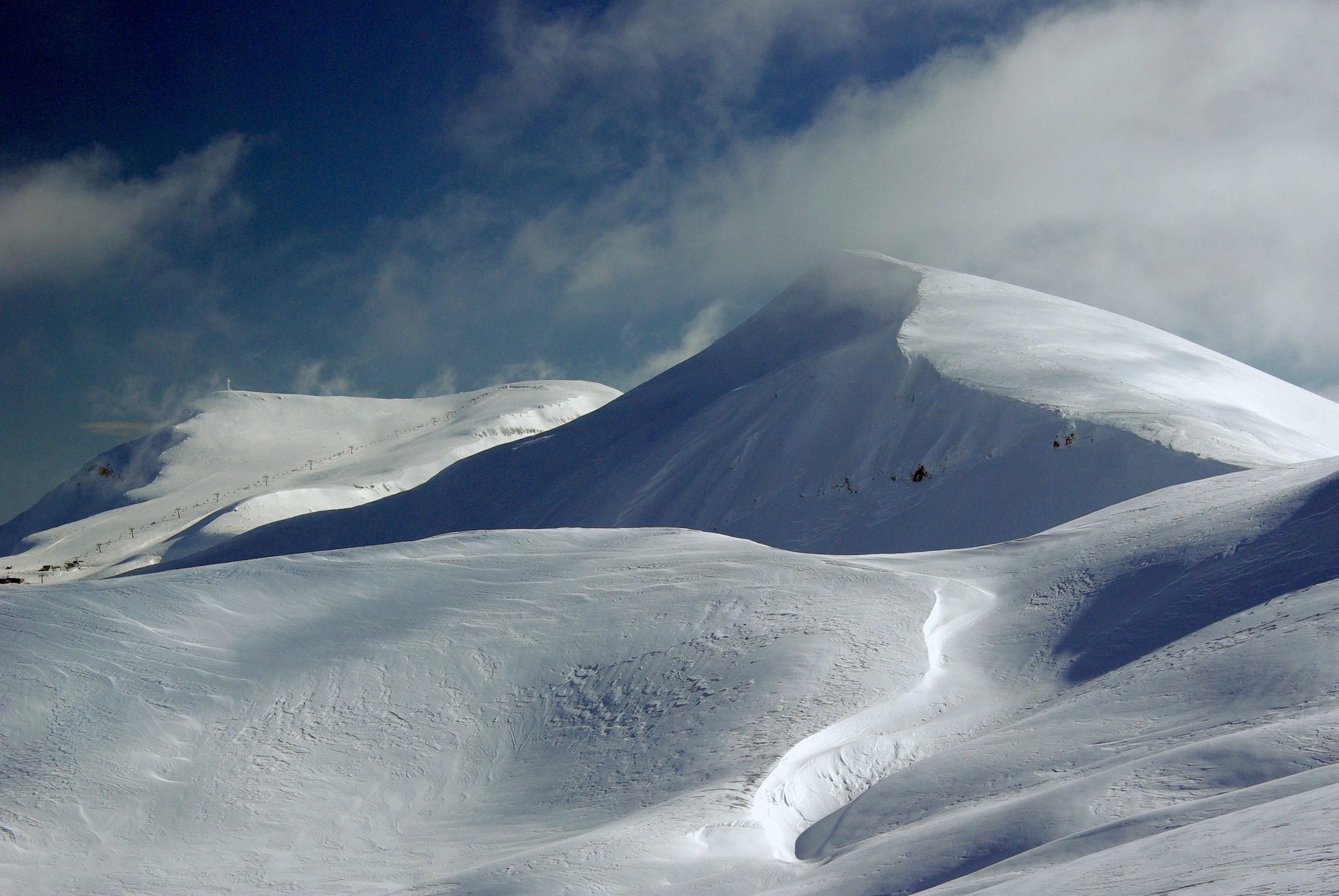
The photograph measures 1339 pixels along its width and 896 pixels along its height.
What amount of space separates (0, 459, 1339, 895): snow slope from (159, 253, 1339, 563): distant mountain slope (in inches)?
170

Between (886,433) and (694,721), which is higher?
(886,433)

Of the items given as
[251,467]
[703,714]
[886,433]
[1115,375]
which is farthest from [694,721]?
[251,467]

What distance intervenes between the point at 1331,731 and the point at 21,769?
5.22 meters

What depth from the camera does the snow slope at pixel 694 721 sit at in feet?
10.3

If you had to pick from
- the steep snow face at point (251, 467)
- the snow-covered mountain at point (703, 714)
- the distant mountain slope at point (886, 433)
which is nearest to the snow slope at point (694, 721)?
the snow-covered mountain at point (703, 714)

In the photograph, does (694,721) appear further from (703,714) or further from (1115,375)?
(1115,375)

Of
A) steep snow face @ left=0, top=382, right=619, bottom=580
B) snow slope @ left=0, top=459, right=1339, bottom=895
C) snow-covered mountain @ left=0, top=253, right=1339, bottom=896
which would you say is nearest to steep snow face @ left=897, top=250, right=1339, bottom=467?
snow-covered mountain @ left=0, top=253, right=1339, bottom=896

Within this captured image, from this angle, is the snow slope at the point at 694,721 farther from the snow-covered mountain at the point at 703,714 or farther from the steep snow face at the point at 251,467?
the steep snow face at the point at 251,467

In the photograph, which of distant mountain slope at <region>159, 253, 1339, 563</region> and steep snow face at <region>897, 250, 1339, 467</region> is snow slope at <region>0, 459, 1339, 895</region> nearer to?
distant mountain slope at <region>159, 253, 1339, 563</region>

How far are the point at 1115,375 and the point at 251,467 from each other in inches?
1656

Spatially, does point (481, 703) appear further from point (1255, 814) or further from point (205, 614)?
point (1255, 814)

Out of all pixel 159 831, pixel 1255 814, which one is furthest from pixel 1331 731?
pixel 159 831

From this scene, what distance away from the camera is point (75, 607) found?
5277 mm

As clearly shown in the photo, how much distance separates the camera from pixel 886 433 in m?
14.2
